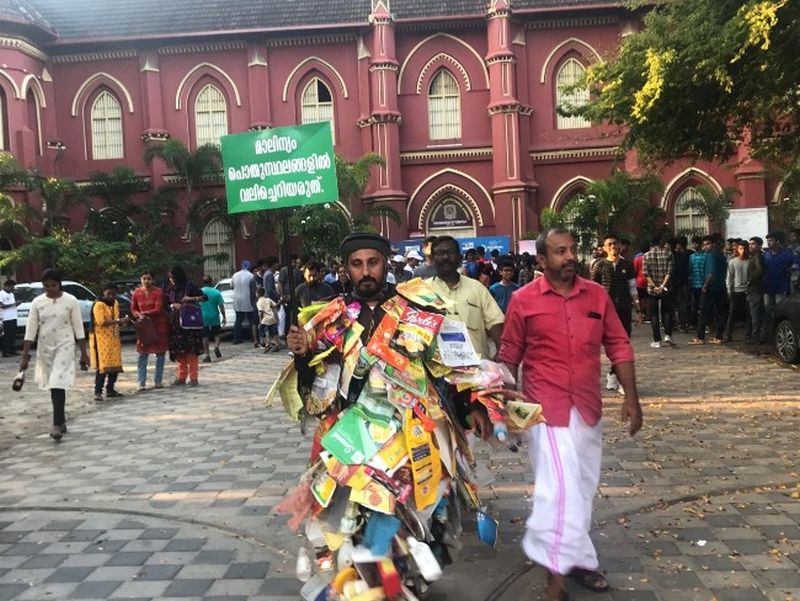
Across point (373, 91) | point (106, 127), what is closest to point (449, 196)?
point (373, 91)

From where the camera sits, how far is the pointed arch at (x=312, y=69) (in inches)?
1091

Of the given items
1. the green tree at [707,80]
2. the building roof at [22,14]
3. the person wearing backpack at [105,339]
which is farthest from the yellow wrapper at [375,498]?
the building roof at [22,14]

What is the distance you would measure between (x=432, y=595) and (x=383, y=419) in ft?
3.68

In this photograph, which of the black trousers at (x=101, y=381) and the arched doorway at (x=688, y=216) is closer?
the black trousers at (x=101, y=381)

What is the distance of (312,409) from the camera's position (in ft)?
11.8

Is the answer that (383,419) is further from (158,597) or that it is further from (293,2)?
(293,2)

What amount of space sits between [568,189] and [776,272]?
49.5 feet

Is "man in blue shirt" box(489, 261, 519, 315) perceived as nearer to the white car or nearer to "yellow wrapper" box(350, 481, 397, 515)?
"yellow wrapper" box(350, 481, 397, 515)

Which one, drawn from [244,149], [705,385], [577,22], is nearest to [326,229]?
[577,22]

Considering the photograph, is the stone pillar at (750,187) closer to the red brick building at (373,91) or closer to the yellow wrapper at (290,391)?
the red brick building at (373,91)

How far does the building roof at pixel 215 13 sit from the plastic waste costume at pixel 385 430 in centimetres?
2537

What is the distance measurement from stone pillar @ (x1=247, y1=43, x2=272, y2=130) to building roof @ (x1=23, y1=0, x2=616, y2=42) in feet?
2.97

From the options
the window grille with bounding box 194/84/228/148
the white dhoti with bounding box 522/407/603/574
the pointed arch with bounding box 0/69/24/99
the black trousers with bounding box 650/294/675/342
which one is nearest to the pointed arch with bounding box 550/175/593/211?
the window grille with bounding box 194/84/228/148

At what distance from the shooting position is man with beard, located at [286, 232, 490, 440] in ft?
11.6
